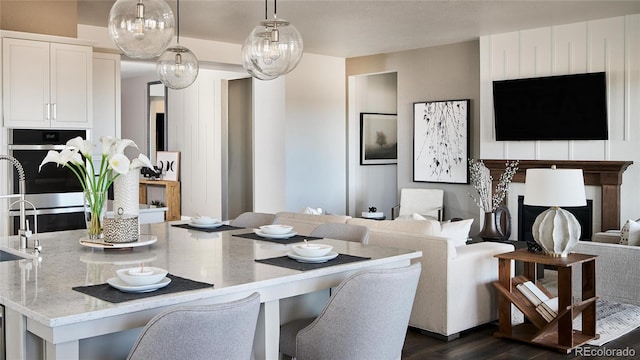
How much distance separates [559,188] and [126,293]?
315 cm

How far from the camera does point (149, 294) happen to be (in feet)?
7.62

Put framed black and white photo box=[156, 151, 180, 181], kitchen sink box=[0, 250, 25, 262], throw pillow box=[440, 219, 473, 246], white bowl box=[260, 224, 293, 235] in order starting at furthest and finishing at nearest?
framed black and white photo box=[156, 151, 180, 181], throw pillow box=[440, 219, 473, 246], white bowl box=[260, 224, 293, 235], kitchen sink box=[0, 250, 25, 262]

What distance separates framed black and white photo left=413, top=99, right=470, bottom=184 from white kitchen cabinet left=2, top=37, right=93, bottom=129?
4890 millimetres

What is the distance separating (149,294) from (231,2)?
15.0ft

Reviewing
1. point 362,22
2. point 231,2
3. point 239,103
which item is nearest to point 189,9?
point 231,2

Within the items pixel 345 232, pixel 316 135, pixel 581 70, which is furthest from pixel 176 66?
pixel 316 135

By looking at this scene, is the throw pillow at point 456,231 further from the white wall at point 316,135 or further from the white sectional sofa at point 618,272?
the white wall at point 316,135

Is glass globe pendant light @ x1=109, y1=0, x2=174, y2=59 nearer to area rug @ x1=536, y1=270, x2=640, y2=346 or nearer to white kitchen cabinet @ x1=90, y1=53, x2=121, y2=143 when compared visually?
area rug @ x1=536, y1=270, x2=640, y2=346

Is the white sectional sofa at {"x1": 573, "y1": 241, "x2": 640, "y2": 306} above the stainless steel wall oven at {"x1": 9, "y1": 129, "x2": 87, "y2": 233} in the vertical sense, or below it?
below

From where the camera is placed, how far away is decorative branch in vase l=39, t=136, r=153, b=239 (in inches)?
130

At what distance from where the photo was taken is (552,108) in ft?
25.4

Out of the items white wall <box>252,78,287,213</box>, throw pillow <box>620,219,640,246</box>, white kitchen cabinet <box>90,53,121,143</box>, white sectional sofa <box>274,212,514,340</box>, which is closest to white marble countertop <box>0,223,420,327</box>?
white sectional sofa <box>274,212,514,340</box>

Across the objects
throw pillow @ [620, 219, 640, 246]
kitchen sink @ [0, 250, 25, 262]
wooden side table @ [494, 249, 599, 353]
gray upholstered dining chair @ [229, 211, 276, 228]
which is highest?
gray upholstered dining chair @ [229, 211, 276, 228]

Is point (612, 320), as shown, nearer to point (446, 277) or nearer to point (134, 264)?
point (446, 277)
